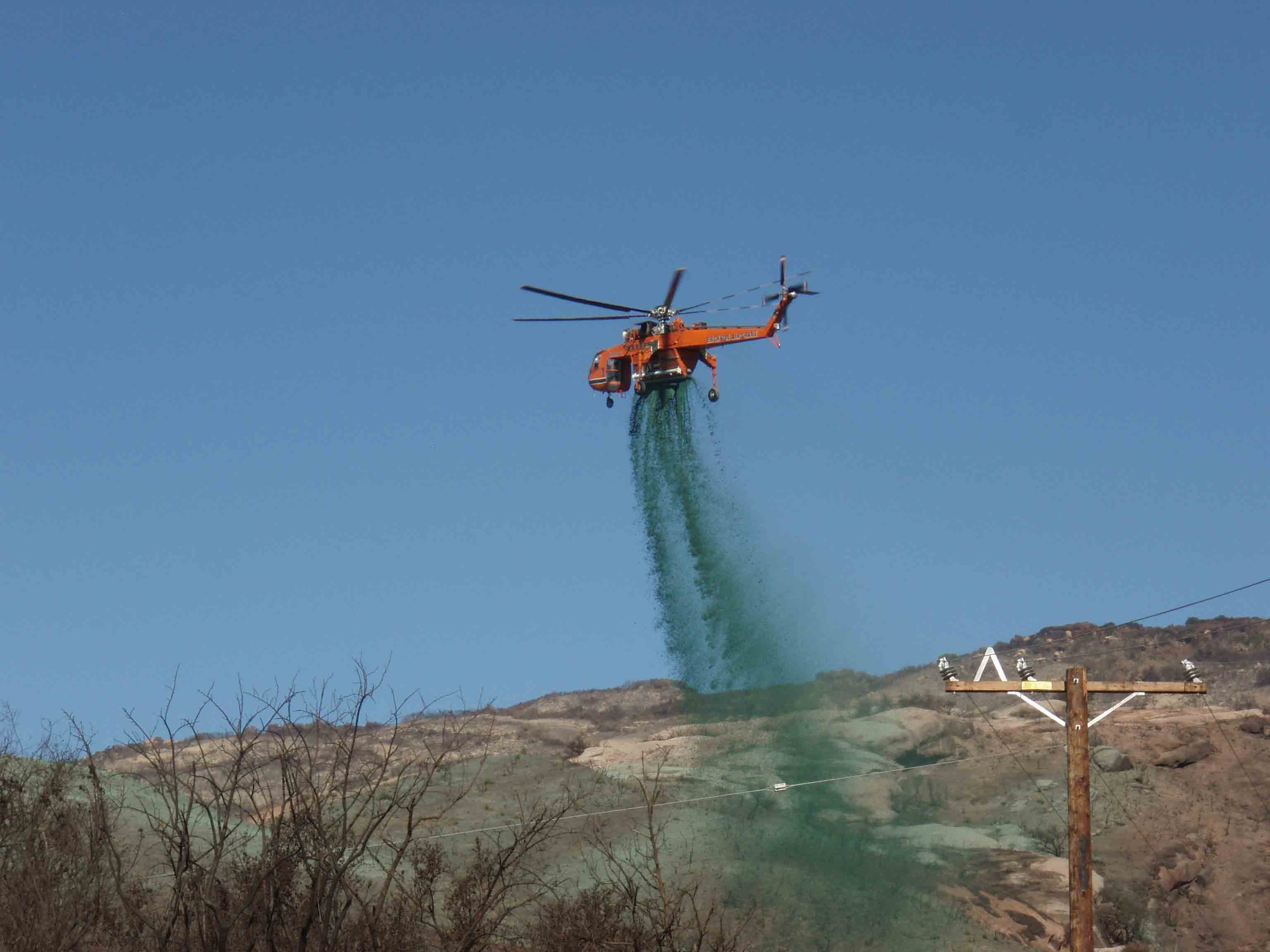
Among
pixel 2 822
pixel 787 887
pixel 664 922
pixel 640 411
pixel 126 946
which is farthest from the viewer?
pixel 640 411

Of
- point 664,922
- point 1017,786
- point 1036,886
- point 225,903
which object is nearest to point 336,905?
point 225,903

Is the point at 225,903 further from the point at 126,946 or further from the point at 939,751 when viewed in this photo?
the point at 939,751

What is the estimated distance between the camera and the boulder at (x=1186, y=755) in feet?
201

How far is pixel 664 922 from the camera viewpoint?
26484 mm

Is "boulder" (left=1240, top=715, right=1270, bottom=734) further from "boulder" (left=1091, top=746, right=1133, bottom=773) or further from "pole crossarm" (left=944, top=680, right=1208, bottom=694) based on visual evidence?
"pole crossarm" (left=944, top=680, right=1208, bottom=694)

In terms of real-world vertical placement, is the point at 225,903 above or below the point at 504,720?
below

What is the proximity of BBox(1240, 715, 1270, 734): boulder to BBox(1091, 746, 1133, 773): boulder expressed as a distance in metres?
6.44

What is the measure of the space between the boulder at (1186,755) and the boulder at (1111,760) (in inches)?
56.8

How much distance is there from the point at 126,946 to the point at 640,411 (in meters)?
40.3

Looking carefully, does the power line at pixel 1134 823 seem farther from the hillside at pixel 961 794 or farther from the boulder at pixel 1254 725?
the boulder at pixel 1254 725

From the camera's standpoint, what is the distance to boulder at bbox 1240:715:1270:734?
209 feet

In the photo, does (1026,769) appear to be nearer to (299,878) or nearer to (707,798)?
(707,798)

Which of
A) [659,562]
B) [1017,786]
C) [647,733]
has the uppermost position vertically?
[659,562]

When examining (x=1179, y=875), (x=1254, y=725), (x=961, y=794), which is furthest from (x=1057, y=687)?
(x=1254, y=725)
